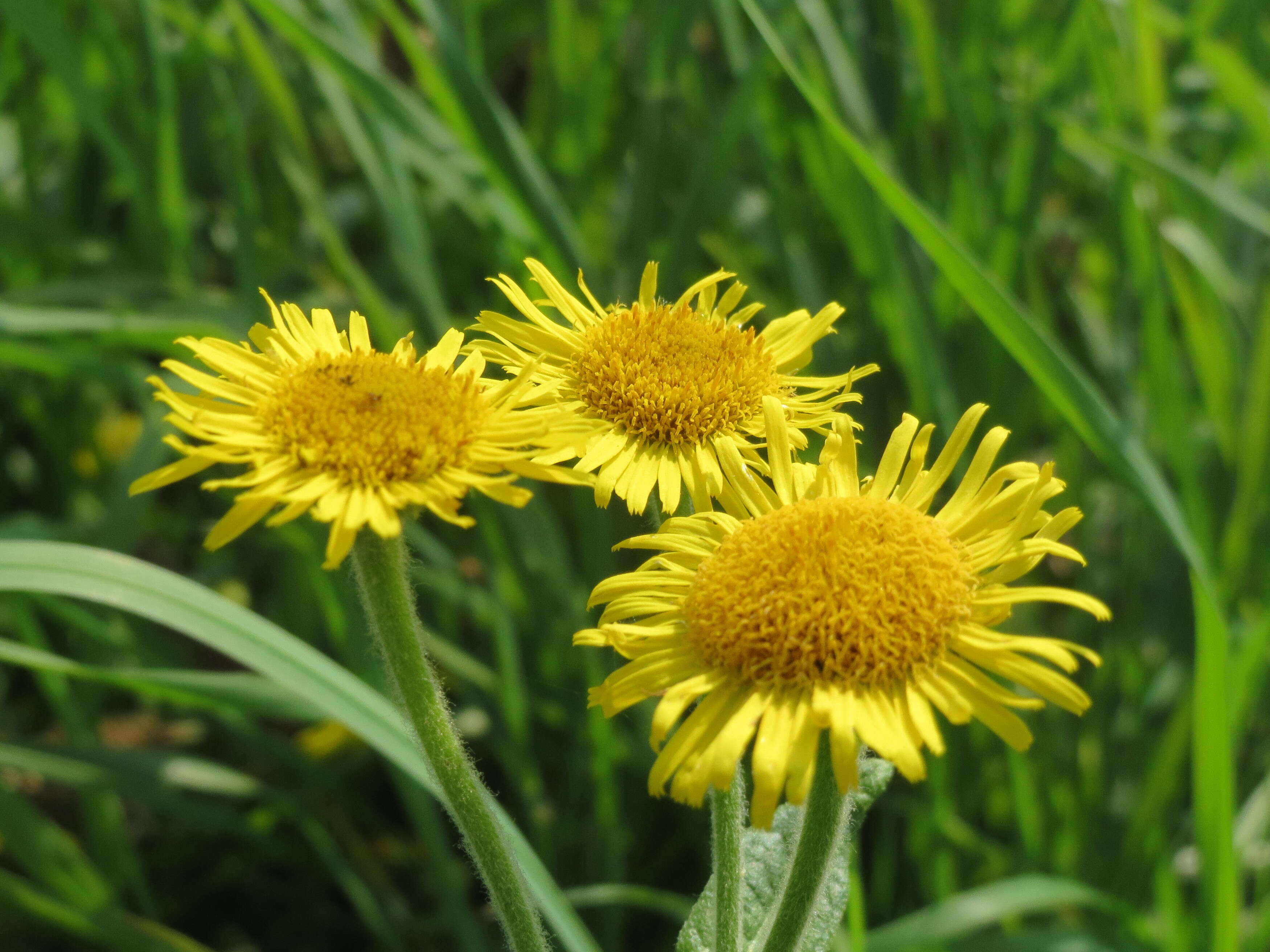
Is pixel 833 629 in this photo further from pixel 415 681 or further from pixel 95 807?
pixel 95 807

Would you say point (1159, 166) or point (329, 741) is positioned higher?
point (1159, 166)

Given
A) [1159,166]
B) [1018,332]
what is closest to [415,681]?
[1018,332]

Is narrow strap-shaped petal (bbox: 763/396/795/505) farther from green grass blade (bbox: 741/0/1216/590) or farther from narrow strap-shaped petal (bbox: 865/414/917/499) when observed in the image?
green grass blade (bbox: 741/0/1216/590)

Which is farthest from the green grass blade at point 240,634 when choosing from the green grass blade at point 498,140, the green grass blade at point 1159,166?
the green grass blade at point 1159,166

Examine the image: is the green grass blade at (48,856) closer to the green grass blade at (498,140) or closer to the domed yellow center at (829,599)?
the green grass blade at (498,140)

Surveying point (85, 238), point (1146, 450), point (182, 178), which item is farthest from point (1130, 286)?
point (85, 238)

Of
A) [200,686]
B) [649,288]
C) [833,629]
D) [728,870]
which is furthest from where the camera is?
[200,686]

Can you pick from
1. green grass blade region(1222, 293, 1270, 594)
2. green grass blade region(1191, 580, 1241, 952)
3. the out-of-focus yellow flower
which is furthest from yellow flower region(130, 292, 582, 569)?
green grass blade region(1222, 293, 1270, 594)
